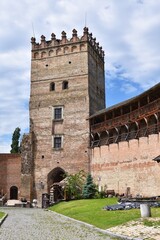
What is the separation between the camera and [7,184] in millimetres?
41812

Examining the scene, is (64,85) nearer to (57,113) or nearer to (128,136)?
(57,113)

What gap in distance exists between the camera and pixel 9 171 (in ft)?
138

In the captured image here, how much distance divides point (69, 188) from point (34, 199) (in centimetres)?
578

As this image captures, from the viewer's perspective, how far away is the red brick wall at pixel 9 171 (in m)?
41.8

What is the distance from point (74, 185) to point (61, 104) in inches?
399

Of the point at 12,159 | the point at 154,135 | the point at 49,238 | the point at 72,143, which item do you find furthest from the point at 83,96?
the point at 49,238

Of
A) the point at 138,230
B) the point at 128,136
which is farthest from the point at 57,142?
the point at 138,230

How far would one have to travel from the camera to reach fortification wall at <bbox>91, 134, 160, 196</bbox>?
27.8 metres

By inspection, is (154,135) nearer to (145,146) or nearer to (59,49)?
(145,146)

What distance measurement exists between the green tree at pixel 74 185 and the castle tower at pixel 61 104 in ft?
3.87

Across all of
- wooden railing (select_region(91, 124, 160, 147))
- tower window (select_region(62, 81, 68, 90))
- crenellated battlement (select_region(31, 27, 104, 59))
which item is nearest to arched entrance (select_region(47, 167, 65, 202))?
wooden railing (select_region(91, 124, 160, 147))

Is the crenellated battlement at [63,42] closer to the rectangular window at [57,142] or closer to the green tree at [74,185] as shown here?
the rectangular window at [57,142]

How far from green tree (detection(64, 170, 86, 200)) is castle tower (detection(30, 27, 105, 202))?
3.87 feet

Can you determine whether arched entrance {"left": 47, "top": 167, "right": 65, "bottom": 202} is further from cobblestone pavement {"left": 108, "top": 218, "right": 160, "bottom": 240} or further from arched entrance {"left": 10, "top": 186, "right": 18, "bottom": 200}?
cobblestone pavement {"left": 108, "top": 218, "right": 160, "bottom": 240}
